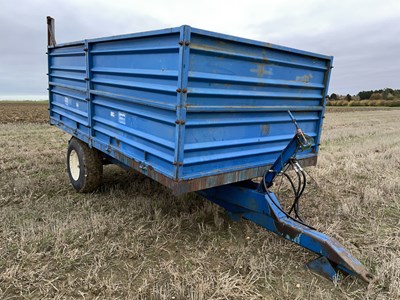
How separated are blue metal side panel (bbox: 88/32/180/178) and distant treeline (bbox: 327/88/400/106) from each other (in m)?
48.7

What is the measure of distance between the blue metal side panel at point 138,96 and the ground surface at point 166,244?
2.83ft

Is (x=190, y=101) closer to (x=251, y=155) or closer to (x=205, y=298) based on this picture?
(x=251, y=155)

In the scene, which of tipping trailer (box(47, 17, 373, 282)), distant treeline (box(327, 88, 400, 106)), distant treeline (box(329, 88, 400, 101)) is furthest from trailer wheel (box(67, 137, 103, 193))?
distant treeline (box(329, 88, 400, 101))

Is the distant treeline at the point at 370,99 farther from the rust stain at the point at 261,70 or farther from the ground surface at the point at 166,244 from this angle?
the rust stain at the point at 261,70

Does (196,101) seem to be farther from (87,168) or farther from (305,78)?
(87,168)

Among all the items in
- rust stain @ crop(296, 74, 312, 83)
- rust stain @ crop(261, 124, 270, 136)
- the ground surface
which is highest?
rust stain @ crop(296, 74, 312, 83)

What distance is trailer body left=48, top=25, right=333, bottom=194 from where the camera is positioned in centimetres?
262

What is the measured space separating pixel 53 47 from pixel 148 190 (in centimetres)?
279

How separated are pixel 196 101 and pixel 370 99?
52.9 metres

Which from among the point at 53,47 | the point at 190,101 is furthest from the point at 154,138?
the point at 53,47

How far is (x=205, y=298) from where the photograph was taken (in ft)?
7.98

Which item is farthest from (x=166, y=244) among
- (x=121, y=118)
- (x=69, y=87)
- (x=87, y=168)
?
(x=69, y=87)

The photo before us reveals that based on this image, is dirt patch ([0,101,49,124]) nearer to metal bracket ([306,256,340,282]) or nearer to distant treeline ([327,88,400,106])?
metal bracket ([306,256,340,282])

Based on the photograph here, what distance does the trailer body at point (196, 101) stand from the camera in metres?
2.62
